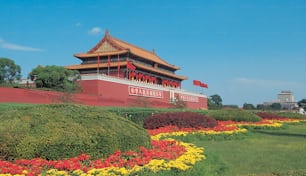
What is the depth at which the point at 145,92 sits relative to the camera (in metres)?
31.1

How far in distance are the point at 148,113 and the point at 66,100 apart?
6.27m

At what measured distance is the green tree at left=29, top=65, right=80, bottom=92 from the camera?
23.2m

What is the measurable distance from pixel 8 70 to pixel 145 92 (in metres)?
12.9

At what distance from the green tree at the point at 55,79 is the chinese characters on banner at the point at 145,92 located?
620 cm

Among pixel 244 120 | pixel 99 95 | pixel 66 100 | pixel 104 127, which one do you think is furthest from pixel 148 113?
pixel 104 127

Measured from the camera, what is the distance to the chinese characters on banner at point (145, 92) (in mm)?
29286

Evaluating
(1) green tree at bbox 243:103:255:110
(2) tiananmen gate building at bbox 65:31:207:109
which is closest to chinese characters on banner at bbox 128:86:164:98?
(2) tiananmen gate building at bbox 65:31:207:109

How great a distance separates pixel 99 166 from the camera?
4.42 meters

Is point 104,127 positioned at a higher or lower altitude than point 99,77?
lower

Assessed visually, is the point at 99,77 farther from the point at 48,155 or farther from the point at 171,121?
the point at 48,155

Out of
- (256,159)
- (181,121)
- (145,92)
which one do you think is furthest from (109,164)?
(145,92)

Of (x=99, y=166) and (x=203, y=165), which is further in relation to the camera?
(x=203, y=165)

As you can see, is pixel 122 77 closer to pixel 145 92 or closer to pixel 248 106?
pixel 145 92

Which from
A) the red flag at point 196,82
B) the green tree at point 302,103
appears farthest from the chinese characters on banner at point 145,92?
the green tree at point 302,103
